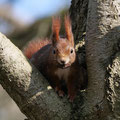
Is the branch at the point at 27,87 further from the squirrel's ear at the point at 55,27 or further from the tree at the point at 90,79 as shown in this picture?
the squirrel's ear at the point at 55,27

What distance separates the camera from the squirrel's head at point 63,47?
305 cm

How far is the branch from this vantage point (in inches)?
106

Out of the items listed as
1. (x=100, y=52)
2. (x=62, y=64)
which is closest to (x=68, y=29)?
(x=62, y=64)

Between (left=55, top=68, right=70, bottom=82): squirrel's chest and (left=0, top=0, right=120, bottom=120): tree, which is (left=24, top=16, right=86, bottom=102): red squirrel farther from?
(left=0, top=0, right=120, bottom=120): tree

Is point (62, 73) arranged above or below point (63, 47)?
below

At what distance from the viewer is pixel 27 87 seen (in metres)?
2.73

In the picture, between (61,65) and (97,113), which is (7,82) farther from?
(97,113)

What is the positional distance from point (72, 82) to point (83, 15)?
0.70 meters

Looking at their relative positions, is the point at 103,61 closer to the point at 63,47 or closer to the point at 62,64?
the point at 62,64

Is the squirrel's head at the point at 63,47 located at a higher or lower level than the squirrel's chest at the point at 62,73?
higher

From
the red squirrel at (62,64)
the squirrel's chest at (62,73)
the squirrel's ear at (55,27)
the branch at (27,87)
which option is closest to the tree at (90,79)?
the branch at (27,87)

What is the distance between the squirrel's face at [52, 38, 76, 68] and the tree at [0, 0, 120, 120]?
252mm

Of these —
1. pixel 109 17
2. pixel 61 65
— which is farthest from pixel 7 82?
pixel 109 17

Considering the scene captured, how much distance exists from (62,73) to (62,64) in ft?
1.15
